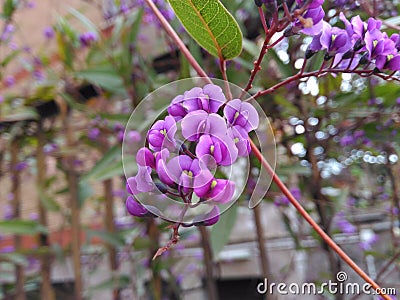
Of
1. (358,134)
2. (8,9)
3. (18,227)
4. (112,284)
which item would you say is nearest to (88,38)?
(8,9)

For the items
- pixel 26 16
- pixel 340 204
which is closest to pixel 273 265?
pixel 340 204

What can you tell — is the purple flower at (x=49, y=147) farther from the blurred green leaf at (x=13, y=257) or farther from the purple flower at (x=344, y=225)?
the purple flower at (x=344, y=225)

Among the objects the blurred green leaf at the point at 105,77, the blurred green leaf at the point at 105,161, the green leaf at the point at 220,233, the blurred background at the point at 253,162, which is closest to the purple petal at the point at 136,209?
the blurred background at the point at 253,162

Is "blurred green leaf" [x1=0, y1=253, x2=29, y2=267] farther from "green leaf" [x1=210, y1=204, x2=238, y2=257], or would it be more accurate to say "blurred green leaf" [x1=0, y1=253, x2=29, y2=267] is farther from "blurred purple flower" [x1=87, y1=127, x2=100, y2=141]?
"green leaf" [x1=210, y1=204, x2=238, y2=257]

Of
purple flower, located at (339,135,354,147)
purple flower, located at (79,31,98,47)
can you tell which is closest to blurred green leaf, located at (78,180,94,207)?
purple flower, located at (79,31,98,47)

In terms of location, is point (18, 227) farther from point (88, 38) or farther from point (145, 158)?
point (145, 158)
